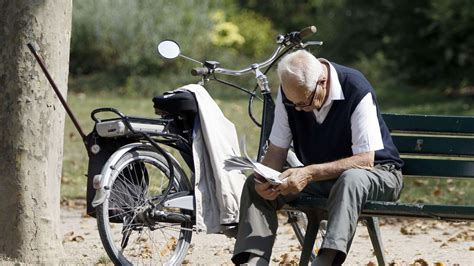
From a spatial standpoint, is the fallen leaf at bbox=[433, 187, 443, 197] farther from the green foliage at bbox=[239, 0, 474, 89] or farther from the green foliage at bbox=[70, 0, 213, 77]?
the green foliage at bbox=[70, 0, 213, 77]

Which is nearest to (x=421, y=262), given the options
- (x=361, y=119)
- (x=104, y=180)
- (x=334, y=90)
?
(x=361, y=119)

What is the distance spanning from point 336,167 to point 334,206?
275mm

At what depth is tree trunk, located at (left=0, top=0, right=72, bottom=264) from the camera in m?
5.76

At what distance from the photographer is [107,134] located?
18.6 feet

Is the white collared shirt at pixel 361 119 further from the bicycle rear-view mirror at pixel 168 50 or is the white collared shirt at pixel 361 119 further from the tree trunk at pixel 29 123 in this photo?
the tree trunk at pixel 29 123

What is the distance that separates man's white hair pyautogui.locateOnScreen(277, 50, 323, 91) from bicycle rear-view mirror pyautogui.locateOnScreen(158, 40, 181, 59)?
86cm

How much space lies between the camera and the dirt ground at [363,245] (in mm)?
6727

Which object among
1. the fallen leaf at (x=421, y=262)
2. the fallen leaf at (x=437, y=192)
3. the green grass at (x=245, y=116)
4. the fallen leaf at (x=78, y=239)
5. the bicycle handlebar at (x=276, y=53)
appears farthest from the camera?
the green grass at (x=245, y=116)

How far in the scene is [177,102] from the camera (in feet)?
18.9

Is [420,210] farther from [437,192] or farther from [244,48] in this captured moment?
[244,48]

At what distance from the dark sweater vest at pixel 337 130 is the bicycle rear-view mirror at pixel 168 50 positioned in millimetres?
740

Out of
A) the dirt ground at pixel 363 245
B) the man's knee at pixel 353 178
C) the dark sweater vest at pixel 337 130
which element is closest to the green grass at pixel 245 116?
the dirt ground at pixel 363 245

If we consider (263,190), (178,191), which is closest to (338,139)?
(263,190)

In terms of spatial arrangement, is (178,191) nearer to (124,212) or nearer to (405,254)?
(124,212)
